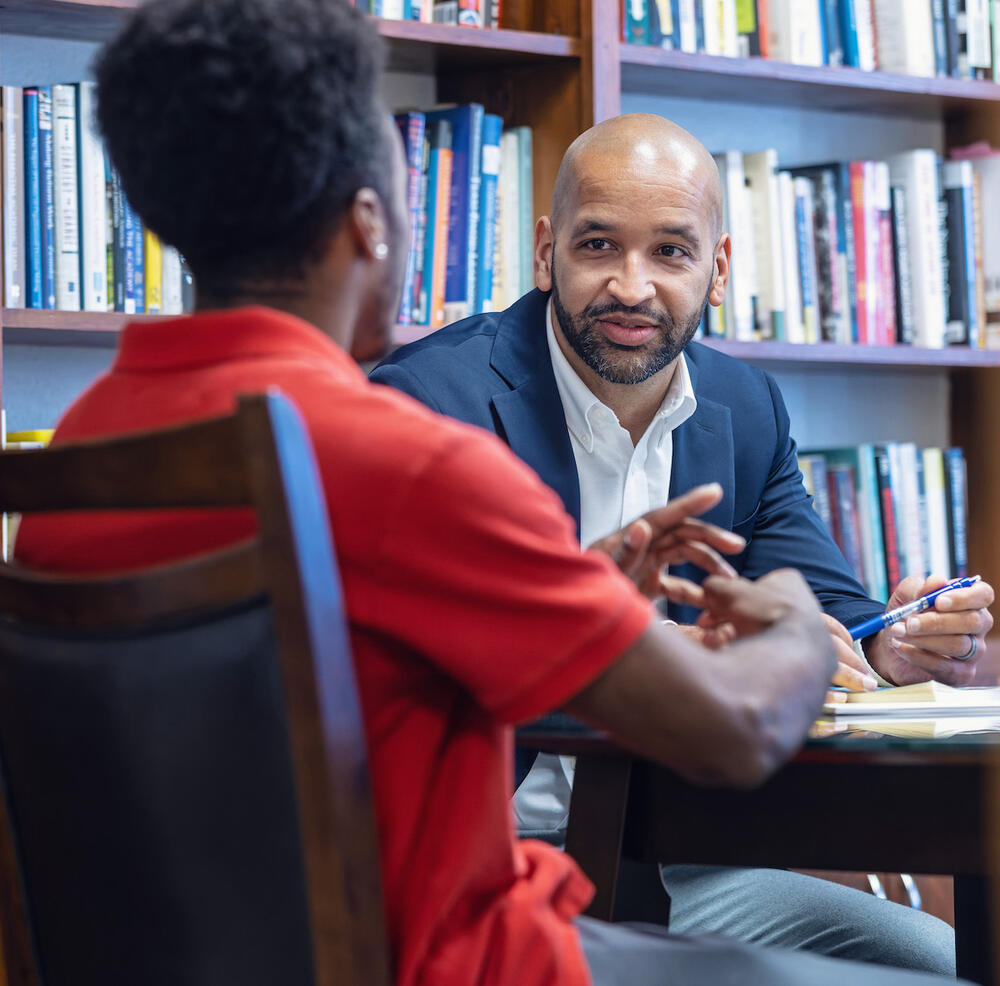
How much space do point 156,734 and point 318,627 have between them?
110mm

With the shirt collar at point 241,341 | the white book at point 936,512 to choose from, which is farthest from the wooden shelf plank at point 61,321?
the white book at point 936,512

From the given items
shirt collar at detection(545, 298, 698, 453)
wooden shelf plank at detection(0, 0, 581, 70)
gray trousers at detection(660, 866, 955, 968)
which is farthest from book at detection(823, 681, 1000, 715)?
wooden shelf plank at detection(0, 0, 581, 70)

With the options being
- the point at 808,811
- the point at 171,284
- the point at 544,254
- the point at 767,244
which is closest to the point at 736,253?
the point at 767,244

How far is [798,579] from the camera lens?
962 mm

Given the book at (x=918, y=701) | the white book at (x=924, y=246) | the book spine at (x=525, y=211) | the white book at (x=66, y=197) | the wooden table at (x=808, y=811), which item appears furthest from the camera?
the white book at (x=924, y=246)

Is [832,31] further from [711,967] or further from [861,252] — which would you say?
[711,967]

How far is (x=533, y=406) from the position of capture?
6.16 feet

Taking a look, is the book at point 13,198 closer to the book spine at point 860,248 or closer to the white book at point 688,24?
the white book at point 688,24

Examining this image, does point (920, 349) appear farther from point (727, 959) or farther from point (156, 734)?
point (156, 734)

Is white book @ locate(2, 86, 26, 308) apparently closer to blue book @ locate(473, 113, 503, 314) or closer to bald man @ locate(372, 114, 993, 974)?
bald man @ locate(372, 114, 993, 974)

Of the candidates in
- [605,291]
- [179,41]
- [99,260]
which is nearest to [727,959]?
[179,41]

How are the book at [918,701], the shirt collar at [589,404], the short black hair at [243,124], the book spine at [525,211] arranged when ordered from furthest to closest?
1. the book spine at [525,211]
2. the shirt collar at [589,404]
3. the book at [918,701]
4. the short black hair at [243,124]

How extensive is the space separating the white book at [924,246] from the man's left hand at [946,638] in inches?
49.4

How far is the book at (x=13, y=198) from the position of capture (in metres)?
1.99
